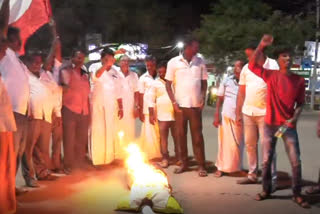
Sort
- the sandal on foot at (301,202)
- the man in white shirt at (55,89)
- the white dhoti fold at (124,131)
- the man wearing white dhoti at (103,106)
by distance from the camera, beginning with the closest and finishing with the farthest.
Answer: the sandal on foot at (301,202)
the man in white shirt at (55,89)
the man wearing white dhoti at (103,106)
the white dhoti fold at (124,131)

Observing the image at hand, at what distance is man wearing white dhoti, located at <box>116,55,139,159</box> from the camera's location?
8773 mm

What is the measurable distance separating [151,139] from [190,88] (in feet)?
5.50

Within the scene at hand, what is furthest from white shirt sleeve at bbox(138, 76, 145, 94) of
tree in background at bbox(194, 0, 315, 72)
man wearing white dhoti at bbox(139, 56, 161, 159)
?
tree in background at bbox(194, 0, 315, 72)

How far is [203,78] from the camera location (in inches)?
307

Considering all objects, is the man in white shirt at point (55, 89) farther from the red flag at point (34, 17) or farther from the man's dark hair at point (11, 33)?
the man's dark hair at point (11, 33)

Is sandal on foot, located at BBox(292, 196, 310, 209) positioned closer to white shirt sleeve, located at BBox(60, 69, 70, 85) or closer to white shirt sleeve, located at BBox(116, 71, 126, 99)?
white shirt sleeve, located at BBox(116, 71, 126, 99)

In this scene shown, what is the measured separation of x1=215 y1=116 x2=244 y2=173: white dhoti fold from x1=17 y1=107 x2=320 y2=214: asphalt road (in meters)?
0.20

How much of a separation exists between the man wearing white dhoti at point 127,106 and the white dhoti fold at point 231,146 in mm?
1897

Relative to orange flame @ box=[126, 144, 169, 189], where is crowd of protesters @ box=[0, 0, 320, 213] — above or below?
above

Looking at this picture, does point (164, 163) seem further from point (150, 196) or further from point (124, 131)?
point (150, 196)

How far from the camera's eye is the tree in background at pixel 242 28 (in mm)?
24688

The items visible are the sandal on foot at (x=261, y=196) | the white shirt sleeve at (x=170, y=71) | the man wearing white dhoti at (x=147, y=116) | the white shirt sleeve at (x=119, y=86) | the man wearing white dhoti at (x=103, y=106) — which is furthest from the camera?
the man wearing white dhoti at (x=147, y=116)

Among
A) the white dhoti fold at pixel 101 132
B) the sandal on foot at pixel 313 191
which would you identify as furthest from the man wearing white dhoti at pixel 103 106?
the sandal on foot at pixel 313 191

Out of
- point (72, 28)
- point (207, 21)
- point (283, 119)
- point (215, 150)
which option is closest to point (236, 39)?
point (207, 21)
